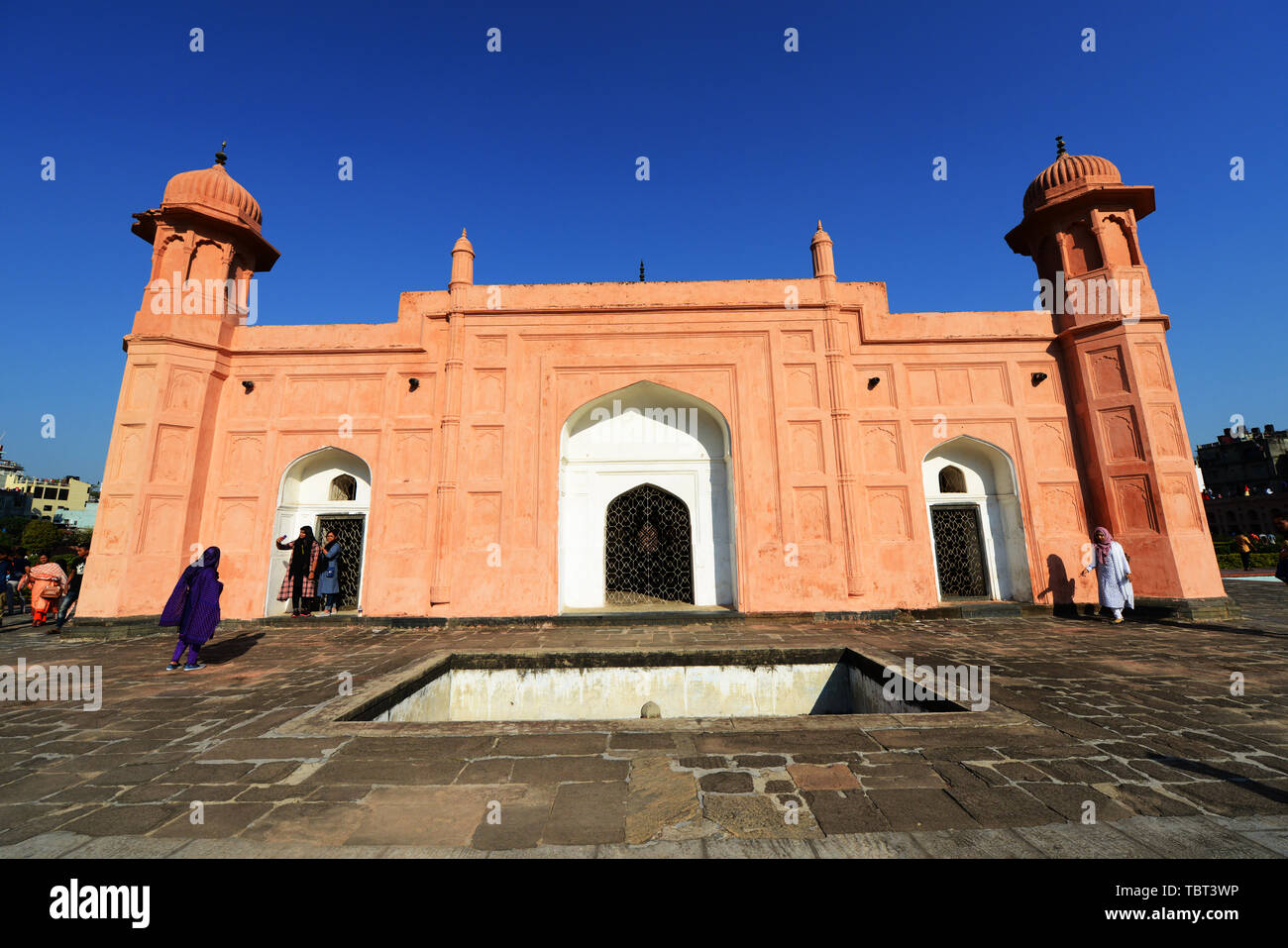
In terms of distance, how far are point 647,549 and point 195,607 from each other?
6.72 metres

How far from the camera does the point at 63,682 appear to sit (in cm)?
528

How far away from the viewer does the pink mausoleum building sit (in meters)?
9.02

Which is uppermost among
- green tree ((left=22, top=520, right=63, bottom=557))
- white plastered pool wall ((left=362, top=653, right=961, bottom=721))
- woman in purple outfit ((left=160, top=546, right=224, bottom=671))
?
green tree ((left=22, top=520, right=63, bottom=557))

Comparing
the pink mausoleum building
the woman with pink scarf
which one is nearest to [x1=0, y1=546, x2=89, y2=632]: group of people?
the woman with pink scarf

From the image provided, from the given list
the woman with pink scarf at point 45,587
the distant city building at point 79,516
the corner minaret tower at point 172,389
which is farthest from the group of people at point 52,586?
the distant city building at point 79,516

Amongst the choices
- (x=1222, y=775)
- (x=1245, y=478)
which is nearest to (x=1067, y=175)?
(x=1222, y=775)

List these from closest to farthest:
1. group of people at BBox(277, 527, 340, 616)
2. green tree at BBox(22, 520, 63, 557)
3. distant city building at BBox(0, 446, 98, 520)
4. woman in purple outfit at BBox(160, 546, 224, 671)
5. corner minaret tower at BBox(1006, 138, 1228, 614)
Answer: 1. woman in purple outfit at BBox(160, 546, 224, 671)
2. corner minaret tower at BBox(1006, 138, 1228, 614)
3. group of people at BBox(277, 527, 340, 616)
4. green tree at BBox(22, 520, 63, 557)
5. distant city building at BBox(0, 446, 98, 520)

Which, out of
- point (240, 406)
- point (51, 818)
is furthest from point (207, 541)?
point (51, 818)

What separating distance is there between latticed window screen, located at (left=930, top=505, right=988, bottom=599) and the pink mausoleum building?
0.15 ft

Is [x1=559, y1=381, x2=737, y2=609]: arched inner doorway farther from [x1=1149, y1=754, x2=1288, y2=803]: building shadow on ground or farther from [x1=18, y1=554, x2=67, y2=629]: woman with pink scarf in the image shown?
[x1=18, y1=554, x2=67, y2=629]: woman with pink scarf

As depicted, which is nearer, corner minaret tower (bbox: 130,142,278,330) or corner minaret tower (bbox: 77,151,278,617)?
corner minaret tower (bbox: 77,151,278,617)

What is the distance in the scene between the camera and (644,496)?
10414 millimetres

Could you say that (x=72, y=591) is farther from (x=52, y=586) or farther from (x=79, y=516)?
(x=79, y=516)
